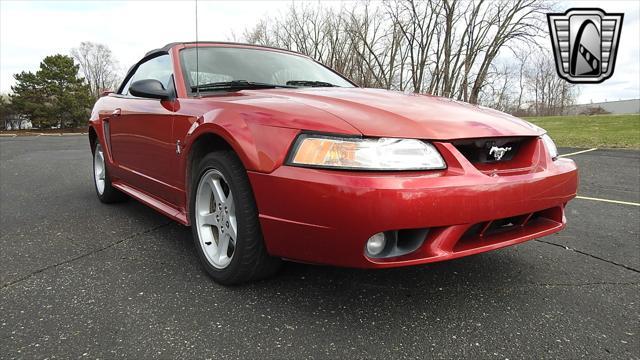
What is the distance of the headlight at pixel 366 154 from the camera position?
1.64m

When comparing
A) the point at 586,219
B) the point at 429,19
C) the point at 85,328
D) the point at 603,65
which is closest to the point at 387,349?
the point at 85,328

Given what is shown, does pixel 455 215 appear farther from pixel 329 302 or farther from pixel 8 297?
pixel 8 297

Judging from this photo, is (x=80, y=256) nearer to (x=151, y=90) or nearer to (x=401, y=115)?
(x=151, y=90)

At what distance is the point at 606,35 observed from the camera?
10.9m

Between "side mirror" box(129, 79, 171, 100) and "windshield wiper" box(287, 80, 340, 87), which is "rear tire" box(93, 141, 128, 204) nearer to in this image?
"side mirror" box(129, 79, 171, 100)

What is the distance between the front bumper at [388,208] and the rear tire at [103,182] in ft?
8.96

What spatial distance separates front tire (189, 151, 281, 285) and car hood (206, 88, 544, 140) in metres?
0.37

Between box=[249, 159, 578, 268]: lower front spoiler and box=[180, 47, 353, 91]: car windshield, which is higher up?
box=[180, 47, 353, 91]: car windshield

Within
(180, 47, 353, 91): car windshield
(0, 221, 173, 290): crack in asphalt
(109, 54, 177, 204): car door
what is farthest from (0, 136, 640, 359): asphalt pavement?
(180, 47, 353, 91): car windshield

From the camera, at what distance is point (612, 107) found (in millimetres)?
49125

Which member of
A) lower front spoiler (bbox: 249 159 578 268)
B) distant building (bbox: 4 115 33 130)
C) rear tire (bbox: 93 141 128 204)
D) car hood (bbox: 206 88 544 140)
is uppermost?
car hood (bbox: 206 88 544 140)

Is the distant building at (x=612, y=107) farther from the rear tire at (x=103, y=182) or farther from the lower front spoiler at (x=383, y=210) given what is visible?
the lower front spoiler at (x=383, y=210)

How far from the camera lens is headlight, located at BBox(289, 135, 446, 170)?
164cm

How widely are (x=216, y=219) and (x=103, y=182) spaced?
247cm
